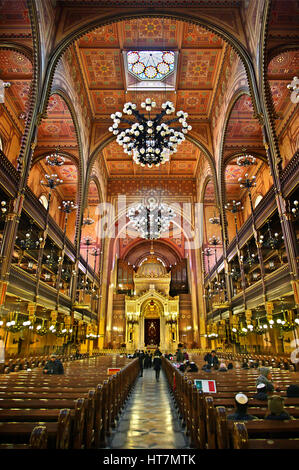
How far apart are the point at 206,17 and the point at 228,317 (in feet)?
59.0

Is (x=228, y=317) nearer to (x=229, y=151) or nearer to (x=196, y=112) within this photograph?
(x=229, y=151)

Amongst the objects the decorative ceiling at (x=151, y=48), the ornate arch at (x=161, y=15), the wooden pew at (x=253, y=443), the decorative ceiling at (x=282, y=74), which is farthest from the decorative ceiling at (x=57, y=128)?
the wooden pew at (x=253, y=443)

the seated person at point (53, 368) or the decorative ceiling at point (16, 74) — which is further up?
the decorative ceiling at point (16, 74)

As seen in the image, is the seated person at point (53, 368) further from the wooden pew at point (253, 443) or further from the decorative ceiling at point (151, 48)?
the decorative ceiling at point (151, 48)

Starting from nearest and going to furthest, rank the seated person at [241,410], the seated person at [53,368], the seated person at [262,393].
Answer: the seated person at [241,410] → the seated person at [262,393] → the seated person at [53,368]

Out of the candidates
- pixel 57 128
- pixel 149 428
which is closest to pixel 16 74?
pixel 57 128

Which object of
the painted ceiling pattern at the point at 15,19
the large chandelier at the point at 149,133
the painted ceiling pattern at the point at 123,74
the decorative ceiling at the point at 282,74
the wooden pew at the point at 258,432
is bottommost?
the wooden pew at the point at 258,432

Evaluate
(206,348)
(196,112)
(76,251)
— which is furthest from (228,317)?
(196,112)

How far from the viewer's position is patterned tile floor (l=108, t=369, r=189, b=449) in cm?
472

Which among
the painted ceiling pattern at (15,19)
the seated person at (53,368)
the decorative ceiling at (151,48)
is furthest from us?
the decorative ceiling at (151,48)

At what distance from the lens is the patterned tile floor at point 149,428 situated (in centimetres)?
472

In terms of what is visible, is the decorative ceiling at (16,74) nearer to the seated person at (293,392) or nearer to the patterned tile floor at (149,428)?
→ the patterned tile floor at (149,428)

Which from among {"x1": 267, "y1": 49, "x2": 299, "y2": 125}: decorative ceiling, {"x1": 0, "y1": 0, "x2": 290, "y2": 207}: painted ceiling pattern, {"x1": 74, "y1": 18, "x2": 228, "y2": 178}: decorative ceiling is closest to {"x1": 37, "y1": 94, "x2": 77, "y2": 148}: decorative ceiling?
{"x1": 0, "y1": 0, "x2": 290, "y2": 207}: painted ceiling pattern

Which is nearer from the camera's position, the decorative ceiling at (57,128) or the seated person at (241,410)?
the seated person at (241,410)
